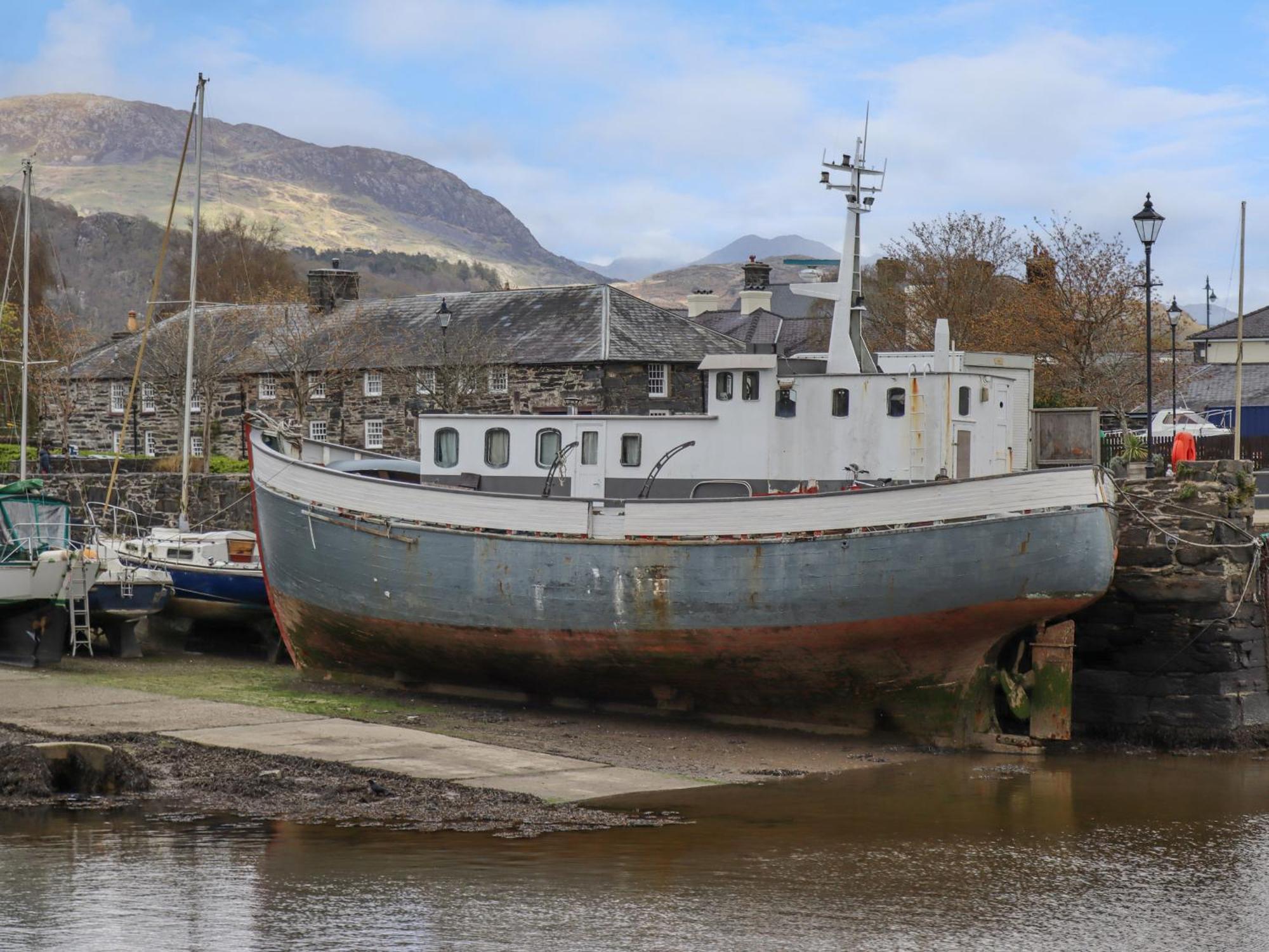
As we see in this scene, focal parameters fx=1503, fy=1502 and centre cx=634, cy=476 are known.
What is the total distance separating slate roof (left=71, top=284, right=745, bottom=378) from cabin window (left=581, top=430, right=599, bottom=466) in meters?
22.1

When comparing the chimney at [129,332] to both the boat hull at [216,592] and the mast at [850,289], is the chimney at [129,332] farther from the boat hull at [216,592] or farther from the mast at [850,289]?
the mast at [850,289]

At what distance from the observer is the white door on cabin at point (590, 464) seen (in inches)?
779

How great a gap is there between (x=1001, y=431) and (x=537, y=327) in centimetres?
2693

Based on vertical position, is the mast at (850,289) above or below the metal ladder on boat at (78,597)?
above

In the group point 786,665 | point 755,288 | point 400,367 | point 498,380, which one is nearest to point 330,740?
point 786,665

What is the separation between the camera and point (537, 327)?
148ft

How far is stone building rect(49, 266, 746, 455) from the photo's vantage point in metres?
42.8

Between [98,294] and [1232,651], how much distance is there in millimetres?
147341

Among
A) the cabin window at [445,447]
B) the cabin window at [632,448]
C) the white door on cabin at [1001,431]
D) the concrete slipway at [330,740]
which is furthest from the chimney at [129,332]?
the white door on cabin at [1001,431]

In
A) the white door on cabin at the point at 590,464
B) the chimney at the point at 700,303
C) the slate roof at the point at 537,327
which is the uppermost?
the chimney at the point at 700,303

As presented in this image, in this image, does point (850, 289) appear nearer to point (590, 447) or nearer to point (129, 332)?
point (590, 447)

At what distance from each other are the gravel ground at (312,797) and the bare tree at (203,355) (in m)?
29.6

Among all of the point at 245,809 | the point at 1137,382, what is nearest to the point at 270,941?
the point at 245,809

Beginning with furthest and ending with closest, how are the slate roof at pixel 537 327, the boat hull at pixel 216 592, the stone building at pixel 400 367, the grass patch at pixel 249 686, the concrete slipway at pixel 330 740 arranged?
1. the slate roof at pixel 537 327
2. the stone building at pixel 400 367
3. the boat hull at pixel 216 592
4. the grass patch at pixel 249 686
5. the concrete slipway at pixel 330 740
